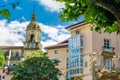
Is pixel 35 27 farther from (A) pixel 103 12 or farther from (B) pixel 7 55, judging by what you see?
(A) pixel 103 12

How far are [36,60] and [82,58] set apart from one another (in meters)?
7.05

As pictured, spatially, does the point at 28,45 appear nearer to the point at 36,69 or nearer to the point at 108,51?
the point at 108,51

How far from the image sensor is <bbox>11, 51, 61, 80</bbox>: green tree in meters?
58.3

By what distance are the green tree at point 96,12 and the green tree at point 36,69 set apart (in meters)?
46.6

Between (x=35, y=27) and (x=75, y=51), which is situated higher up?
(x=35, y=27)

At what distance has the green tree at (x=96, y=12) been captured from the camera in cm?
968

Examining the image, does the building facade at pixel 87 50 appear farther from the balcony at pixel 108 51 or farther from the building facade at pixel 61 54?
the building facade at pixel 61 54

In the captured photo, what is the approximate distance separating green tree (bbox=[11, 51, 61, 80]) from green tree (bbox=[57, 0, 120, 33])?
153 feet

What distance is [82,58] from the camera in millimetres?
61812

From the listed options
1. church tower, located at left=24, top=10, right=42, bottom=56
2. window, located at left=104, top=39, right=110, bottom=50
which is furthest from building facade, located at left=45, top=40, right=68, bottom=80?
church tower, located at left=24, top=10, right=42, bottom=56

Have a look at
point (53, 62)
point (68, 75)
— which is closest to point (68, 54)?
point (68, 75)

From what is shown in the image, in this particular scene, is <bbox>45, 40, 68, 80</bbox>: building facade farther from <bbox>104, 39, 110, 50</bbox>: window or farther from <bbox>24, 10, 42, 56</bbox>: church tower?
<bbox>24, 10, 42, 56</bbox>: church tower

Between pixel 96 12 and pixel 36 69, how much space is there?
48.9m

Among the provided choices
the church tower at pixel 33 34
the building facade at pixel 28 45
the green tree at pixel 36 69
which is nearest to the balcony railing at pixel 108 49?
the green tree at pixel 36 69
